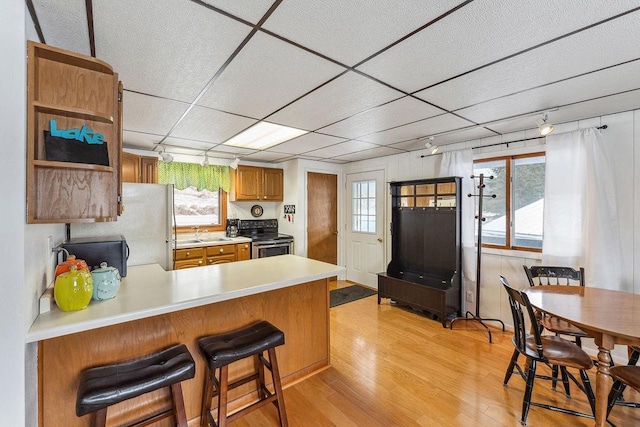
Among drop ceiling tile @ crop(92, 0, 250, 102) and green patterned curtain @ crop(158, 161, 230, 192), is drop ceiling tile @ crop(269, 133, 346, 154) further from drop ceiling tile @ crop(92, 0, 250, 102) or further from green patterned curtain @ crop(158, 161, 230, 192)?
drop ceiling tile @ crop(92, 0, 250, 102)

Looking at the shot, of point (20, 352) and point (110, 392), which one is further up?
point (20, 352)

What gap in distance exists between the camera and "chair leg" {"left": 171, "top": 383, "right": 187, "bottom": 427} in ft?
4.69

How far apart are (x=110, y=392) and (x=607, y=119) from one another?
428 centimetres

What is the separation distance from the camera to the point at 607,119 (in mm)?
2572

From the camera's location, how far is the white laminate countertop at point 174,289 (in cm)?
124

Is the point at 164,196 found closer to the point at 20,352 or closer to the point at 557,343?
the point at 20,352

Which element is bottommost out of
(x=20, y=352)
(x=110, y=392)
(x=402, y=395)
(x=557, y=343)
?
(x=402, y=395)

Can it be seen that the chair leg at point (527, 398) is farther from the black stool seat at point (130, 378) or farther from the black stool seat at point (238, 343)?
the black stool seat at point (130, 378)

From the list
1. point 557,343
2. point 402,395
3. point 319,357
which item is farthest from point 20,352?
point 557,343

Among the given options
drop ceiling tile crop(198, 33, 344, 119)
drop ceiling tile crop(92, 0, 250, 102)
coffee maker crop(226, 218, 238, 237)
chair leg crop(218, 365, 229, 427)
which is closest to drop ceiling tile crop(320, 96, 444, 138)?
drop ceiling tile crop(198, 33, 344, 119)

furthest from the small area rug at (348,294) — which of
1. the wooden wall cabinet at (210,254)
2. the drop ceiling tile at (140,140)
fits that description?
the drop ceiling tile at (140,140)

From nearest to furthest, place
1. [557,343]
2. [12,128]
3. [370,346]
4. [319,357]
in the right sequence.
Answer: [12,128] < [557,343] < [319,357] < [370,346]

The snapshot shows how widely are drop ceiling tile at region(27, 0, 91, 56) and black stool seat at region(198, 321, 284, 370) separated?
1.79m

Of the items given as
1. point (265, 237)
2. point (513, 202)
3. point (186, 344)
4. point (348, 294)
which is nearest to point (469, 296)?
point (513, 202)
